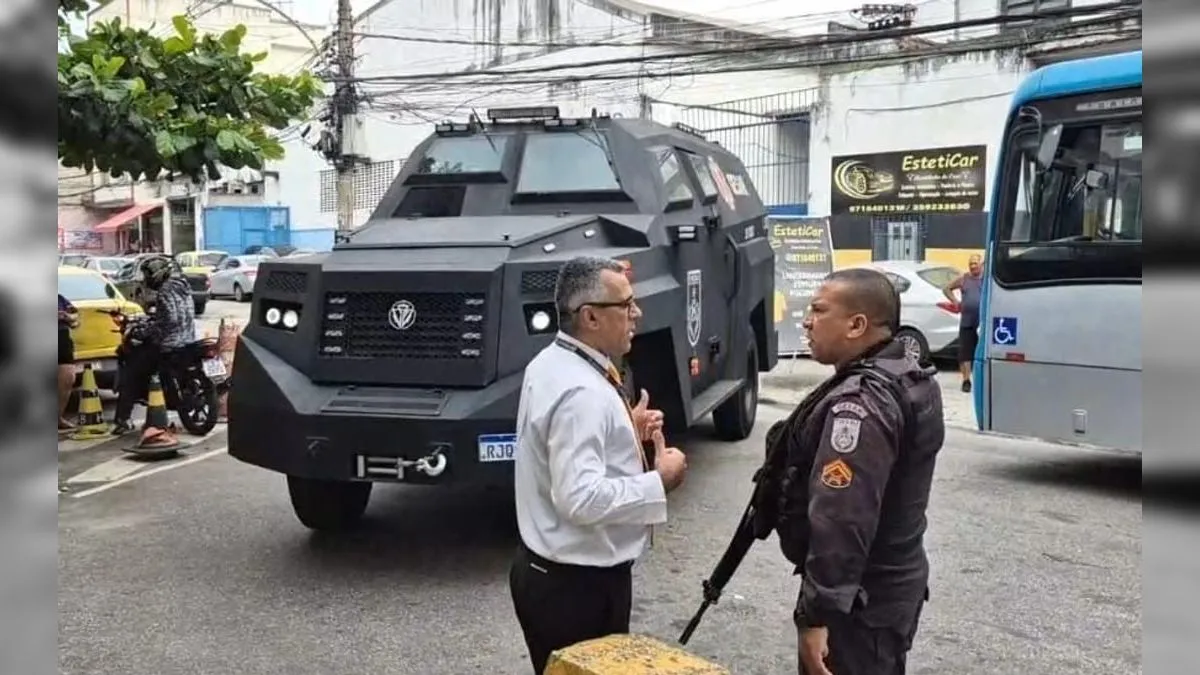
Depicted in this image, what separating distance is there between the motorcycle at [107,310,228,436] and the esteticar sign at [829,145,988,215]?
14.0 m

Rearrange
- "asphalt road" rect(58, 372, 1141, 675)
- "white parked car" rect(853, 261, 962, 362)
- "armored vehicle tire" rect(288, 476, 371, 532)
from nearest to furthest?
1. "asphalt road" rect(58, 372, 1141, 675)
2. "armored vehicle tire" rect(288, 476, 371, 532)
3. "white parked car" rect(853, 261, 962, 362)

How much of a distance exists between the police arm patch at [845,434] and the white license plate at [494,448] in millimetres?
2538

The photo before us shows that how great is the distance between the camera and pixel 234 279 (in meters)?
29.3

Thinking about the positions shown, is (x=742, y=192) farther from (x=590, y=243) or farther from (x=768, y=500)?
(x=768, y=500)

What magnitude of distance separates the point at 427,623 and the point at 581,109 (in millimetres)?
24709

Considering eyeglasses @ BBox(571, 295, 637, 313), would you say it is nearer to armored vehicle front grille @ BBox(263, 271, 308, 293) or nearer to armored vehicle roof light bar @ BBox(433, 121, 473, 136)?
armored vehicle front grille @ BBox(263, 271, 308, 293)

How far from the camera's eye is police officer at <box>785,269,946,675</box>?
2.52 metres

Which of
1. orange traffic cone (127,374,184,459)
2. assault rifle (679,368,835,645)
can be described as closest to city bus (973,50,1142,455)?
assault rifle (679,368,835,645)

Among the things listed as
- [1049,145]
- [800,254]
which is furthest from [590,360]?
[800,254]

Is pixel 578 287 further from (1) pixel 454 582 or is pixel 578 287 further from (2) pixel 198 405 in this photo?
(2) pixel 198 405

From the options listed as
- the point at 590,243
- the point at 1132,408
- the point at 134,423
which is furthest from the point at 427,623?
the point at 134,423

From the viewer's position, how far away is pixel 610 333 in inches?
117

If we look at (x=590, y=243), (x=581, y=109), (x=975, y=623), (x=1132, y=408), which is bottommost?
(x=975, y=623)

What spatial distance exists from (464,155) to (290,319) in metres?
2.00
